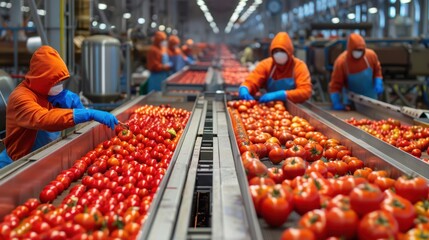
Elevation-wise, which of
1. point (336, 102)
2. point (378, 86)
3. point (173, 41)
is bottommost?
point (336, 102)

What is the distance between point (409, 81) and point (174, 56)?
9.22 m

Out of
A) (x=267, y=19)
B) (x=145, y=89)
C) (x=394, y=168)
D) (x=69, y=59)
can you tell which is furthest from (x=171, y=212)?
(x=267, y=19)

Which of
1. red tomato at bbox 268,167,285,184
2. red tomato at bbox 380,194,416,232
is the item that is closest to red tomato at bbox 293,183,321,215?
red tomato at bbox 380,194,416,232

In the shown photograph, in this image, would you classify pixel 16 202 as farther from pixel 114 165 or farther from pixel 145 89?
pixel 145 89

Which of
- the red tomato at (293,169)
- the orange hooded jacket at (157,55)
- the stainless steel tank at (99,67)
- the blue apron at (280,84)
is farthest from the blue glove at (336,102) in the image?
the orange hooded jacket at (157,55)

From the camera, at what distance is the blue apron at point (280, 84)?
789 centimetres

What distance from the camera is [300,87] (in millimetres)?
7520

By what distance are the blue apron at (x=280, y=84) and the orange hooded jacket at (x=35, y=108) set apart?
4.03 m

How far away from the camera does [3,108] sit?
5680mm

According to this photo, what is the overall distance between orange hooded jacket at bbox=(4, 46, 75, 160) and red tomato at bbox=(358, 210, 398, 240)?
9.25 ft

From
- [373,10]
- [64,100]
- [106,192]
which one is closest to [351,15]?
[373,10]

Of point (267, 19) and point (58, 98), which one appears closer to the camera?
point (58, 98)

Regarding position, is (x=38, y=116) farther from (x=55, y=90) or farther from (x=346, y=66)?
(x=346, y=66)

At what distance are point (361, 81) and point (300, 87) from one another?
1991 millimetres
